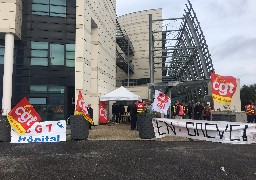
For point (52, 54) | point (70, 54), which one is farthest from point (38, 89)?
point (70, 54)

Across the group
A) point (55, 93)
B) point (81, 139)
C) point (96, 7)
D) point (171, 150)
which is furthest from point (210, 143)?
point (96, 7)

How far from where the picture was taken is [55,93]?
2052 centimetres

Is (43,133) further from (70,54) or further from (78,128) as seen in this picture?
(70,54)

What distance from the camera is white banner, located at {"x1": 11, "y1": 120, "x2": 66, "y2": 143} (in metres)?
10.5

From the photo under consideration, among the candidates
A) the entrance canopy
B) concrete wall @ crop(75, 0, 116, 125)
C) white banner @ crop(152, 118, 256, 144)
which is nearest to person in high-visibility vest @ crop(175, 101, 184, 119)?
the entrance canopy

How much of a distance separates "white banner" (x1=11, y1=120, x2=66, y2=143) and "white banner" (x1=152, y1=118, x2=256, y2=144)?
3808 mm

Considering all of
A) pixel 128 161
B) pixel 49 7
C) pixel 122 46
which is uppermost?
pixel 122 46

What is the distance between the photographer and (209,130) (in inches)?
A: 417

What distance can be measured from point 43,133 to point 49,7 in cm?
1320

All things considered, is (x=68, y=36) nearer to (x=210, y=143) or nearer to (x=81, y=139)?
(x=81, y=139)

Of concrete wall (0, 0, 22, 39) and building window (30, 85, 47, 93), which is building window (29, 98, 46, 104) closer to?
building window (30, 85, 47, 93)

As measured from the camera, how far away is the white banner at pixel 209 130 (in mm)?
10047

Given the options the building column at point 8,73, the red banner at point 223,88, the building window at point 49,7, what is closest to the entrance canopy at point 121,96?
the building column at point 8,73

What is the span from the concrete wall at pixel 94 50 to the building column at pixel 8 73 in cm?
453
